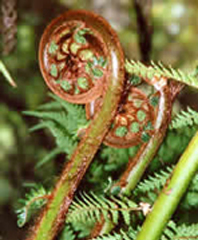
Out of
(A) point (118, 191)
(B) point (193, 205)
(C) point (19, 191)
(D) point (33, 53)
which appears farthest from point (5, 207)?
(A) point (118, 191)

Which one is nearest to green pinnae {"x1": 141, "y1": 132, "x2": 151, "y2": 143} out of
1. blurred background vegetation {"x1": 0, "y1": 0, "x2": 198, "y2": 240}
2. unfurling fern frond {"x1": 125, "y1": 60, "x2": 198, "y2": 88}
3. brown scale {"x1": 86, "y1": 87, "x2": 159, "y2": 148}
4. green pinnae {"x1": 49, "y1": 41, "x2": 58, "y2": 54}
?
brown scale {"x1": 86, "y1": 87, "x2": 159, "y2": 148}

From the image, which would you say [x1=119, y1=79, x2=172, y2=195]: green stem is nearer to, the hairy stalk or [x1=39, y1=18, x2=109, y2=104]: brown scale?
the hairy stalk

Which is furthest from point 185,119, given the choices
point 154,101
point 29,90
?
point 29,90

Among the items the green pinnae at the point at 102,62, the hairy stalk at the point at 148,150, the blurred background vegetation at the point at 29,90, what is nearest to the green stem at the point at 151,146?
the hairy stalk at the point at 148,150

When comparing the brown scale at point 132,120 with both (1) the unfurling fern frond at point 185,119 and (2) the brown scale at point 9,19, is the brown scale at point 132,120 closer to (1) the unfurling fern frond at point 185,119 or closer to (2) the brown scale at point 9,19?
(1) the unfurling fern frond at point 185,119

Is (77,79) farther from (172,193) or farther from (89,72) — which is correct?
(172,193)

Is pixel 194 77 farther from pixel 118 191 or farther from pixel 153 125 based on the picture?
pixel 118 191
